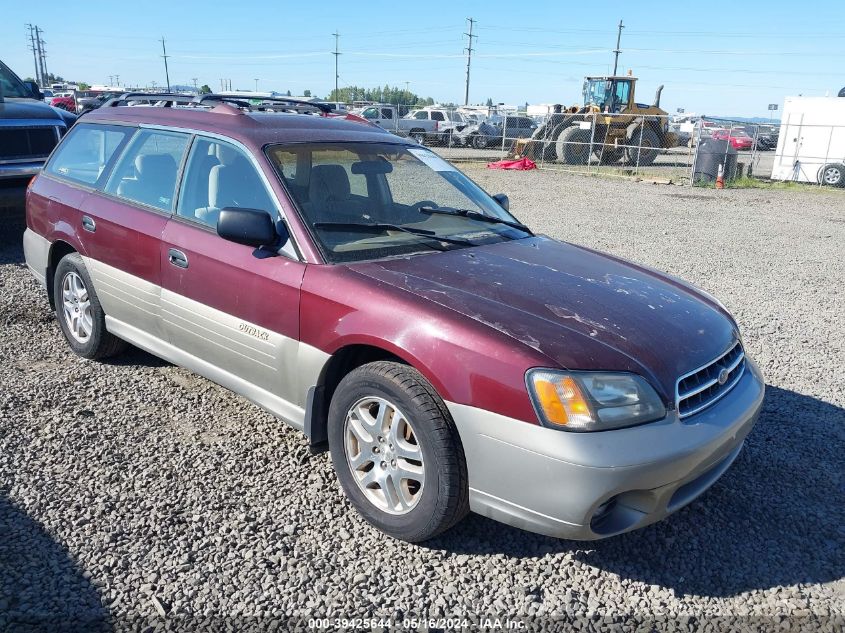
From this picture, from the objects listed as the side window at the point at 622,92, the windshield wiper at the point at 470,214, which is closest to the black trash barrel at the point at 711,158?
the side window at the point at 622,92

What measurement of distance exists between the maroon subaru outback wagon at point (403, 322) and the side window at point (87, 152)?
0.04 m

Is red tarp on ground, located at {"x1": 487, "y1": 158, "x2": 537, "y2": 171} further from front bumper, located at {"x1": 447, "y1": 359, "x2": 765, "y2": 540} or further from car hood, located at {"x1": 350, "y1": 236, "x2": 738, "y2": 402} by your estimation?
front bumper, located at {"x1": 447, "y1": 359, "x2": 765, "y2": 540}

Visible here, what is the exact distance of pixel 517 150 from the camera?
24.4 meters

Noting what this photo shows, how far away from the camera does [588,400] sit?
8.39ft

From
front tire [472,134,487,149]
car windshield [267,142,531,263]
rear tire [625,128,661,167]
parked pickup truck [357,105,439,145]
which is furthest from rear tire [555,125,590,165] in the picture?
car windshield [267,142,531,263]

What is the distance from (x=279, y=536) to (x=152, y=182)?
2.37m

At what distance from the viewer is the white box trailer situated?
1906 cm

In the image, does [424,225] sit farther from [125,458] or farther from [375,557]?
[125,458]

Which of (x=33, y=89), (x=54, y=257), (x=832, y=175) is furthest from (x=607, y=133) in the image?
(x=54, y=257)

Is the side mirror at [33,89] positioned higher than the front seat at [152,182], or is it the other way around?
the side mirror at [33,89]

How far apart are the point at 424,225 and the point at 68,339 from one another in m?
2.92

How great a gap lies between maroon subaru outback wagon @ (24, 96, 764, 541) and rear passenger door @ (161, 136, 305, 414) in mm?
13

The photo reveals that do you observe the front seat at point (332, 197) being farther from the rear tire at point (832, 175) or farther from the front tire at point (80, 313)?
the rear tire at point (832, 175)

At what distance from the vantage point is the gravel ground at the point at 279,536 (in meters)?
2.64
